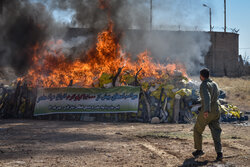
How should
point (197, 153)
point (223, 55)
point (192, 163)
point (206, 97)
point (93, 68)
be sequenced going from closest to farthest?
point (192, 163) < point (206, 97) < point (197, 153) < point (93, 68) < point (223, 55)

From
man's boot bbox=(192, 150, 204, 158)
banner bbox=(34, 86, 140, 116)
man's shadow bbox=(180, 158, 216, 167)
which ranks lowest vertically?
man's shadow bbox=(180, 158, 216, 167)

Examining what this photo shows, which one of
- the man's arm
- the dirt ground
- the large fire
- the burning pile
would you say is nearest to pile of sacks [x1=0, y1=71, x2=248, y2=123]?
the burning pile

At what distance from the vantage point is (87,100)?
12516 millimetres

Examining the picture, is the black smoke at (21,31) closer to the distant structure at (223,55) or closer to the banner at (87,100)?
the banner at (87,100)

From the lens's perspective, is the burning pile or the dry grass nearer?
the burning pile

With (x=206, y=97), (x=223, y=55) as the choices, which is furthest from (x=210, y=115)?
(x=223, y=55)

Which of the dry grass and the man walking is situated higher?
the dry grass

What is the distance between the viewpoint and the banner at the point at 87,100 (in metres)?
12.2

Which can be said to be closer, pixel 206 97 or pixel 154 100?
pixel 206 97

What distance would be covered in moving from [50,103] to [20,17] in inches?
230

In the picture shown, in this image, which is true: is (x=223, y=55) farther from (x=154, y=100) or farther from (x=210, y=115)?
(x=210, y=115)

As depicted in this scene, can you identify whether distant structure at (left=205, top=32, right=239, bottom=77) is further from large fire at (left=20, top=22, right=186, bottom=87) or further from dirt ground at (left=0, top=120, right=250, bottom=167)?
dirt ground at (left=0, top=120, right=250, bottom=167)

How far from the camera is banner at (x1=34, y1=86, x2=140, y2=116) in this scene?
39.9 ft

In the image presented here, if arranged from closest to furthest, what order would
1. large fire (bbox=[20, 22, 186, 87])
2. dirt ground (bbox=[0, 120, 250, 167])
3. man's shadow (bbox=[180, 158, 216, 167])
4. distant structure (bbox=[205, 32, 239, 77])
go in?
man's shadow (bbox=[180, 158, 216, 167]), dirt ground (bbox=[0, 120, 250, 167]), large fire (bbox=[20, 22, 186, 87]), distant structure (bbox=[205, 32, 239, 77])
